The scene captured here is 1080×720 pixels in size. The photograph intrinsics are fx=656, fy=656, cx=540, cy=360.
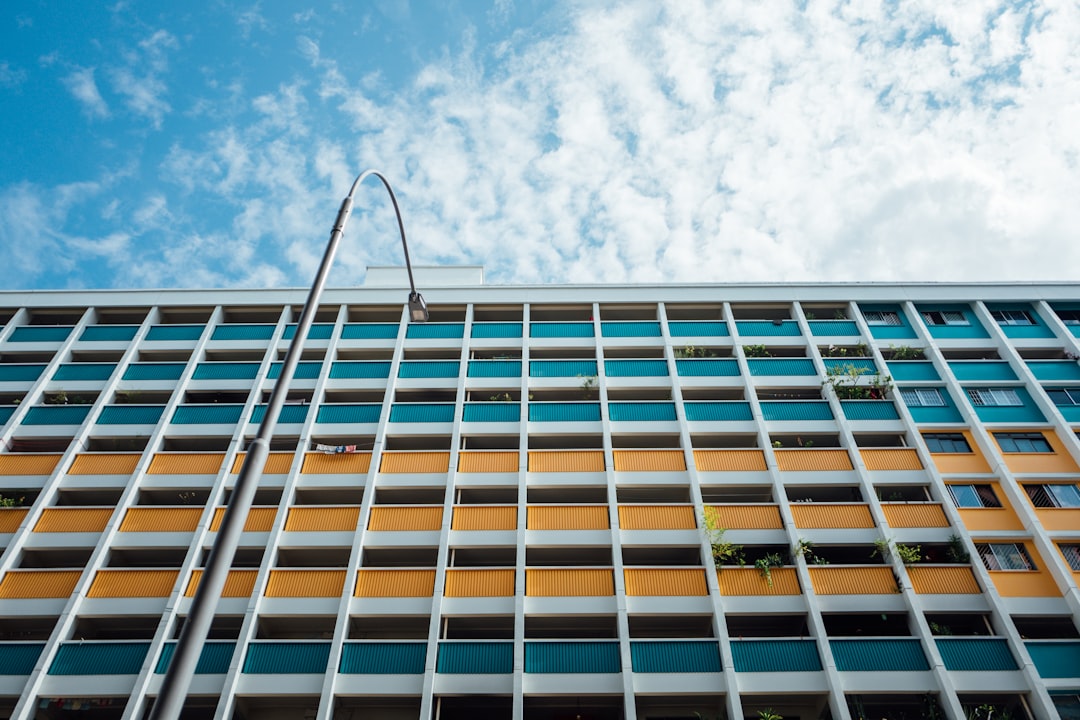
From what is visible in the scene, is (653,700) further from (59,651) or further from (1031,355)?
(1031,355)

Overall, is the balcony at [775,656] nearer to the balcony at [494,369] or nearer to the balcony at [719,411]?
the balcony at [719,411]

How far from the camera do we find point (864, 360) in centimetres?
3064

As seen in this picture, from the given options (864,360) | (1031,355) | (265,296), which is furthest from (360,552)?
(1031,355)

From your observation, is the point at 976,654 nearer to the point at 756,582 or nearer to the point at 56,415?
the point at 756,582

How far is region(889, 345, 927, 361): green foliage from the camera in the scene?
30797mm

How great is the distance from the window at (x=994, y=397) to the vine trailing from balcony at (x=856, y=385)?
3777 mm

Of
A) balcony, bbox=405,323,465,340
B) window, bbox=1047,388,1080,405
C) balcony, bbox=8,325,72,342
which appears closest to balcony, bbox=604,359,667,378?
balcony, bbox=405,323,465,340

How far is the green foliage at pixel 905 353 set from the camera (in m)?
30.8

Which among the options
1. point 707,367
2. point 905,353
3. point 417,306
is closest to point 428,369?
point 707,367

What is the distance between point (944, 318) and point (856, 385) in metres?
7.46

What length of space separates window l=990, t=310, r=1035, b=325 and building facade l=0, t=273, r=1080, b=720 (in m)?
0.13

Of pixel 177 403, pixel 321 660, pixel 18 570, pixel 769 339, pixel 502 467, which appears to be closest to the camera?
pixel 321 660

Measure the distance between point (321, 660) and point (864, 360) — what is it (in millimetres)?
26068

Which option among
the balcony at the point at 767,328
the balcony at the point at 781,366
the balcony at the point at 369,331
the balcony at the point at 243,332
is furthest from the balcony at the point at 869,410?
the balcony at the point at 243,332
